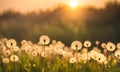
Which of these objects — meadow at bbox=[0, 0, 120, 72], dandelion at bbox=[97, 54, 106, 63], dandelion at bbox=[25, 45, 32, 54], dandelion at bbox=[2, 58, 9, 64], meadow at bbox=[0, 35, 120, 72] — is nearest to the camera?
dandelion at bbox=[97, 54, 106, 63]

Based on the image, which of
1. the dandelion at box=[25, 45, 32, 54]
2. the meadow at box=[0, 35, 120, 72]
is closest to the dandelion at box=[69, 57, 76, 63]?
the meadow at box=[0, 35, 120, 72]

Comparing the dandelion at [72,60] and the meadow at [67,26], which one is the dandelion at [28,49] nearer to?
the dandelion at [72,60]

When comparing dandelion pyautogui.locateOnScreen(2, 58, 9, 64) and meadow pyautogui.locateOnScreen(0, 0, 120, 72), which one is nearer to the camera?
dandelion pyautogui.locateOnScreen(2, 58, 9, 64)

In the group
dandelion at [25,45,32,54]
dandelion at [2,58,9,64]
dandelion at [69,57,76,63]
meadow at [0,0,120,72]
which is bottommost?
dandelion at [69,57,76,63]

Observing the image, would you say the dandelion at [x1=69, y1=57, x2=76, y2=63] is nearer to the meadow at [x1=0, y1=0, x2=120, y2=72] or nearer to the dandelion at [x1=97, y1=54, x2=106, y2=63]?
the dandelion at [x1=97, y1=54, x2=106, y2=63]

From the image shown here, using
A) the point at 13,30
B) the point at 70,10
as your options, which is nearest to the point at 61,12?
the point at 70,10

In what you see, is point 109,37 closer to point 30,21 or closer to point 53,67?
point 30,21

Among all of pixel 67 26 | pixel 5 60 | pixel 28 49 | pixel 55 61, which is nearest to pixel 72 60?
pixel 55 61

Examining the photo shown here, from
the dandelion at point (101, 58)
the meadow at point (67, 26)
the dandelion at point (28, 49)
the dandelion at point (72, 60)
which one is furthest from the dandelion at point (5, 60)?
the meadow at point (67, 26)

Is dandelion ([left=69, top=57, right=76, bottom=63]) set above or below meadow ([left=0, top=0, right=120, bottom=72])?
below

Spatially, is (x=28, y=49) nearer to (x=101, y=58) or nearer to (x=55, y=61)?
(x=55, y=61)

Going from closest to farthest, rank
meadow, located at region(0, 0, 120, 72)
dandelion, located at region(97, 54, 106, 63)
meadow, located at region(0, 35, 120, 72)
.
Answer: dandelion, located at region(97, 54, 106, 63)
meadow, located at region(0, 35, 120, 72)
meadow, located at region(0, 0, 120, 72)
